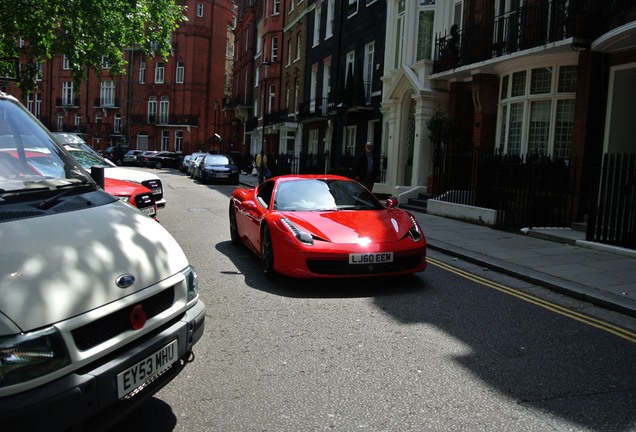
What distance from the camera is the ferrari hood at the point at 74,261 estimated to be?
2262 millimetres

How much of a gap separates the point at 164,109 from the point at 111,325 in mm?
64298

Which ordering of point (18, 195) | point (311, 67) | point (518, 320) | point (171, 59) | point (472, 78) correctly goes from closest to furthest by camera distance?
point (18, 195)
point (518, 320)
point (472, 78)
point (311, 67)
point (171, 59)

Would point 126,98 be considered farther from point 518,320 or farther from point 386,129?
point 518,320

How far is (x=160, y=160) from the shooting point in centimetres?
5019

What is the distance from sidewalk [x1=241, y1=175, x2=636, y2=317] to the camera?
668cm

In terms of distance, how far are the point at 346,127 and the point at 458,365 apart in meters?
23.0

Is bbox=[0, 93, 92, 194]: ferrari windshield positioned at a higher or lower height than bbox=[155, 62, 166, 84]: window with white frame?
lower

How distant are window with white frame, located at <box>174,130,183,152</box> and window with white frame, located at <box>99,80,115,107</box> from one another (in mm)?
10683

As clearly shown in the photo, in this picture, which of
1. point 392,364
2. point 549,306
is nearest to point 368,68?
point 549,306

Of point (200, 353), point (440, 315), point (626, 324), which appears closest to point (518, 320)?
point (440, 315)

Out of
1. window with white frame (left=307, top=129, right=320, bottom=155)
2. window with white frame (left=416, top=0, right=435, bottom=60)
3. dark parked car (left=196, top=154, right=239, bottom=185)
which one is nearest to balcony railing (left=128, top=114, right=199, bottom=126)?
window with white frame (left=307, top=129, right=320, bottom=155)

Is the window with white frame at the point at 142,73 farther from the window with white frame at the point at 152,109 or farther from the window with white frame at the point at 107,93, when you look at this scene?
the window with white frame at the point at 107,93

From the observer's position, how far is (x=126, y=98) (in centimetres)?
6500

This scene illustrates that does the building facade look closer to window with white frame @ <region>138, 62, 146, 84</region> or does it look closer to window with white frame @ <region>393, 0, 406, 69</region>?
window with white frame @ <region>138, 62, 146, 84</region>
